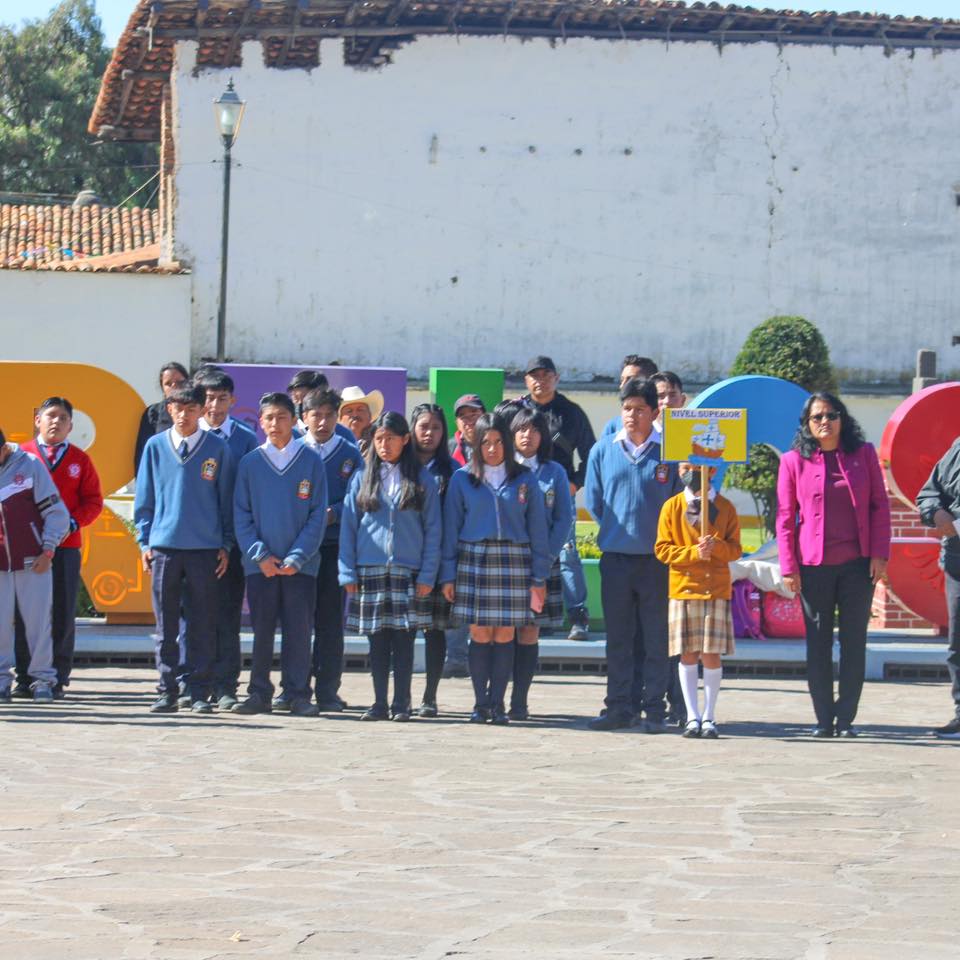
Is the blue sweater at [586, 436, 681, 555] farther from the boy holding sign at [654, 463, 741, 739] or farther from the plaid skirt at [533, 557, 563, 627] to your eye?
the plaid skirt at [533, 557, 563, 627]

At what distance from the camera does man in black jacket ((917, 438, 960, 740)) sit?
10531 millimetres

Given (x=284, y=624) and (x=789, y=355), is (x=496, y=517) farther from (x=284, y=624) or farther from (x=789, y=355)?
(x=789, y=355)

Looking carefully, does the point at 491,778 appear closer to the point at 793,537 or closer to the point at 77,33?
the point at 793,537

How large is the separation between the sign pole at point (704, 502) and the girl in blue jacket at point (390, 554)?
1556mm

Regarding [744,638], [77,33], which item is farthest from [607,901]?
[77,33]

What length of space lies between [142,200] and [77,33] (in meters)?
7.35

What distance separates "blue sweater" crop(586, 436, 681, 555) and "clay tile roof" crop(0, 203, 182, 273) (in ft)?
78.1

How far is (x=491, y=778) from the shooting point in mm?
8516

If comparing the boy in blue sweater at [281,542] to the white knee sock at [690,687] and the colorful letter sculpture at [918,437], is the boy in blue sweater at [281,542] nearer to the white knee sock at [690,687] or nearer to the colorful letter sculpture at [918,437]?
the white knee sock at [690,687]

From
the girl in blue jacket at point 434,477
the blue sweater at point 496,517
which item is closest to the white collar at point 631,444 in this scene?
the blue sweater at point 496,517

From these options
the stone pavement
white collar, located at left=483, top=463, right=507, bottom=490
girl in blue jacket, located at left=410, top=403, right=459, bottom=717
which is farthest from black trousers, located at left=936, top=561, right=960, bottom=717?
girl in blue jacket, located at left=410, top=403, right=459, bottom=717

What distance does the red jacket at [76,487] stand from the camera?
11570 millimetres

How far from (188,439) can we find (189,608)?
0.99 meters

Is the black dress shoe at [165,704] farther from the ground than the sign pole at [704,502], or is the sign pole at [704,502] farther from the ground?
the sign pole at [704,502]
